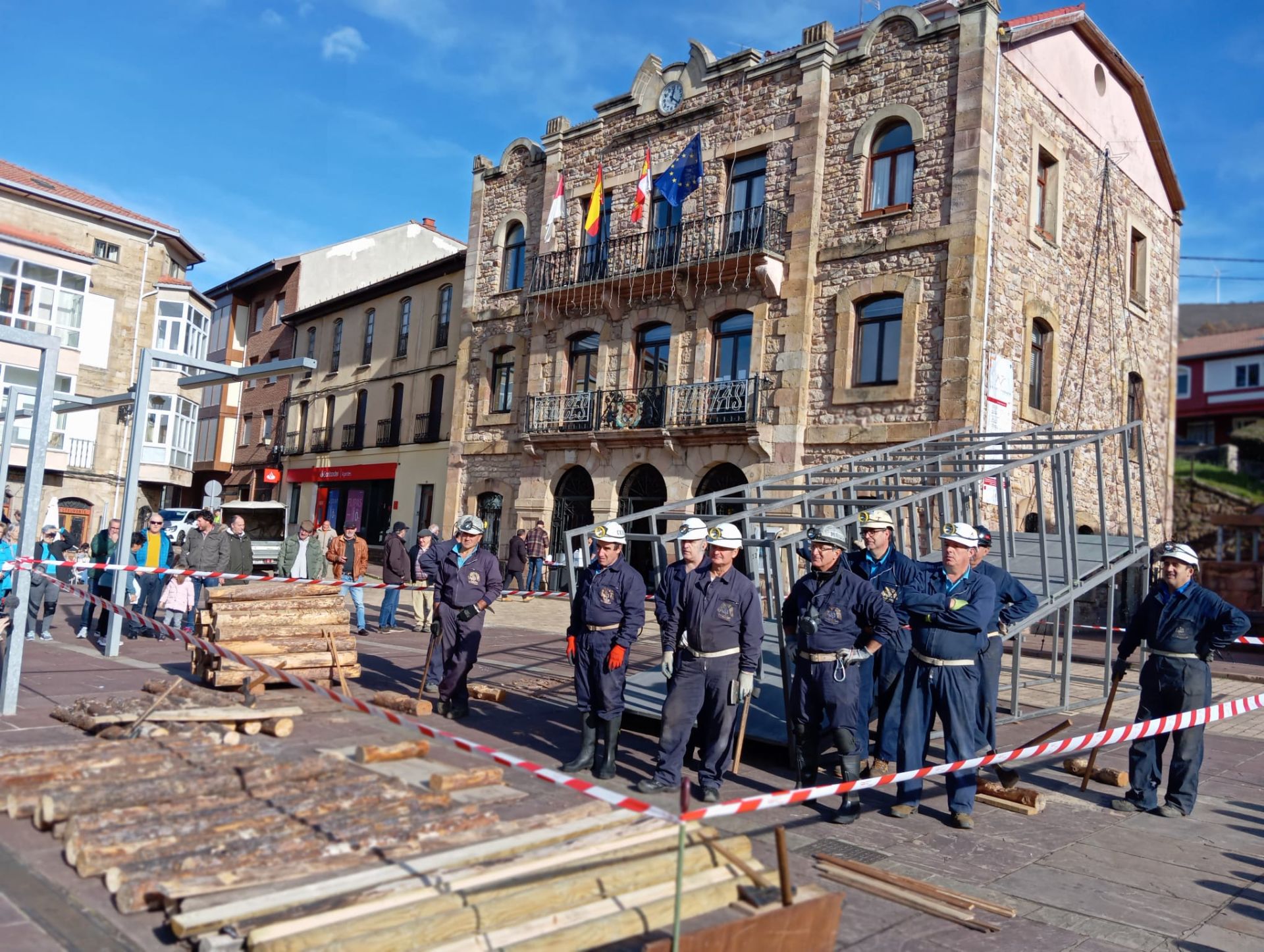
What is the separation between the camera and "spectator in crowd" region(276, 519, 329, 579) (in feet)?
51.2

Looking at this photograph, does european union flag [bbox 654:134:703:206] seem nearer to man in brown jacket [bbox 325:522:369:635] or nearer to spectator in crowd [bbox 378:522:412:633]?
spectator in crowd [bbox 378:522:412:633]

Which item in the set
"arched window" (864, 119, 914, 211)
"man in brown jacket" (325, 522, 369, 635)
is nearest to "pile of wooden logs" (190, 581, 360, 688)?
"man in brown jacket" (325, 522, 369, 635)

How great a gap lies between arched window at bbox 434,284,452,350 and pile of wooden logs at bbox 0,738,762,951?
23.4 metres

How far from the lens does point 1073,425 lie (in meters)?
19.8

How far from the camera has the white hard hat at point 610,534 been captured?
7.70 m

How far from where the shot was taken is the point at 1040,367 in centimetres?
1905

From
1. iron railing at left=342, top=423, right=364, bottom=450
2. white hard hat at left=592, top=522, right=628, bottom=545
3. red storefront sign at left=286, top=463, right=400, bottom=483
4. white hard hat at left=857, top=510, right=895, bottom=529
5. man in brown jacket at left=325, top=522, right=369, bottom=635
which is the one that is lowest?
man in brown jacket at left=325, top=522, right=369, bottom=635

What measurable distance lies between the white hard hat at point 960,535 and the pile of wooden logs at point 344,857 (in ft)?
9.20

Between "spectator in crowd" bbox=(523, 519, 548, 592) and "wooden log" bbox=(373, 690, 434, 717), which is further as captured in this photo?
"spectator in crowd" bbox=(523, 519, 548, 592)

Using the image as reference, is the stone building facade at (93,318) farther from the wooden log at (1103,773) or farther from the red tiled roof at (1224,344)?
the red tiled roof at (1224,344)

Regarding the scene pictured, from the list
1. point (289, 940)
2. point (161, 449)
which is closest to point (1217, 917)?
point (289, 940)

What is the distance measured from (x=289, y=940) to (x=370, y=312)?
101 feet

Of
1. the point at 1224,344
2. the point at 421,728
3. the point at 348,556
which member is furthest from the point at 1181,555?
the point at 1224,344

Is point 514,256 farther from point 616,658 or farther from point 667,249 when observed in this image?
point 616,658
